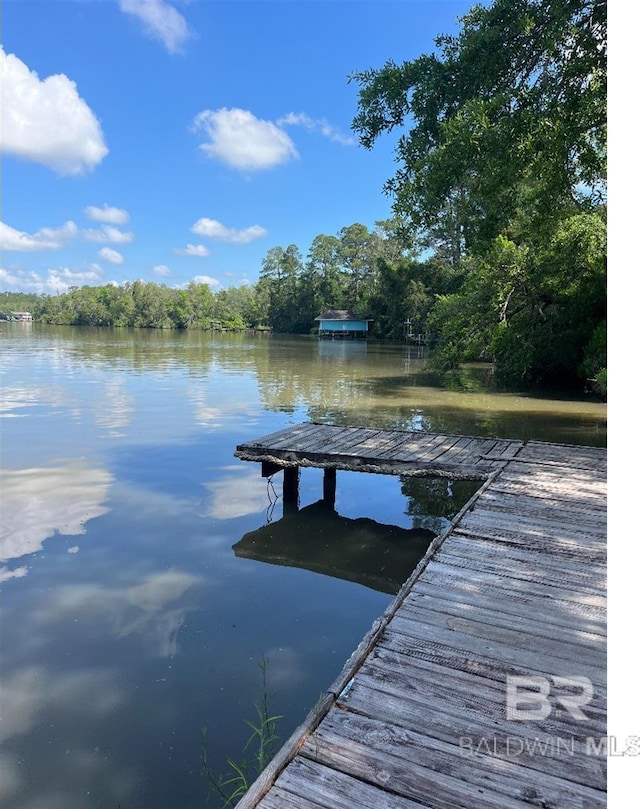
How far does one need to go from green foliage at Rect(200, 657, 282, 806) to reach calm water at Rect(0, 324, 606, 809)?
6cm

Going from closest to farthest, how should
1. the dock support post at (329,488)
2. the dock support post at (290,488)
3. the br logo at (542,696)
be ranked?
the br logo at (542,696), the dock support post at (290,488), the dock support post at (329,488)

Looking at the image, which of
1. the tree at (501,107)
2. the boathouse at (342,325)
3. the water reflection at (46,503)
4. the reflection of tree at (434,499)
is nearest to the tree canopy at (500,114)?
the tree at (501,107)

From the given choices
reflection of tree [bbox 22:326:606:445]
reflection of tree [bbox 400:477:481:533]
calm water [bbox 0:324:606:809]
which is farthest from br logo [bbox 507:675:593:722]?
reflection of tree [bbox 22:326:606:445]

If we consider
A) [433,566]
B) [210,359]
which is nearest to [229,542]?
[433,566]

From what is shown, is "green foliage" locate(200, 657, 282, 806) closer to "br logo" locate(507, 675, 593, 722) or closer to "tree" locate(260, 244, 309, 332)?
"br logo" locate(507, 675, 593, 722)

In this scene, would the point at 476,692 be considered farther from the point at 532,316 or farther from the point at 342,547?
the point at 532,316

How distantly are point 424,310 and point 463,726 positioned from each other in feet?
156

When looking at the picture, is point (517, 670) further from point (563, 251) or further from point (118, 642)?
point (563, 251)

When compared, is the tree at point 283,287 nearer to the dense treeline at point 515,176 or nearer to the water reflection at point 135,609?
the dense treeline at point 515,176

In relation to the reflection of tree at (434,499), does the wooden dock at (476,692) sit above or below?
above

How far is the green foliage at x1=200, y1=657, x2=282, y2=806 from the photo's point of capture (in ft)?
10.1

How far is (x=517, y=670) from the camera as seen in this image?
8.95 ft

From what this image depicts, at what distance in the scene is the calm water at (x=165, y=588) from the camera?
3.39m

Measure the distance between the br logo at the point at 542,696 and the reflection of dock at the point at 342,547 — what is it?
2.84 m
